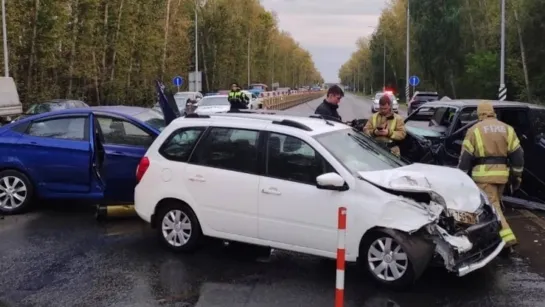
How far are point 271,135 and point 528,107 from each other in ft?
16.4

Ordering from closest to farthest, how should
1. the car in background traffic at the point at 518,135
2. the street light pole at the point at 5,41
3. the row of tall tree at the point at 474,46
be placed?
the car in background traffic at the point at 518,135 < the street light pole at the point at 5,41 < the row of tall tree at the point at 474,46

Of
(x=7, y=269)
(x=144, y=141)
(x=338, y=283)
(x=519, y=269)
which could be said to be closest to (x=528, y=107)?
(x=519, y=269)

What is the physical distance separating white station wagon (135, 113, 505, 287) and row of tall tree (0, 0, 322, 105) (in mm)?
24001

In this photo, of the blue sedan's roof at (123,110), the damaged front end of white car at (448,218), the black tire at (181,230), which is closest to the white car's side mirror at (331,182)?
the damaged front end of white car at (448,218)

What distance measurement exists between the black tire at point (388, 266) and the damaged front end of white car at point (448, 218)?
0.12m

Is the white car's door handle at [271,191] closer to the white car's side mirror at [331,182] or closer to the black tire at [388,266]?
the white car's side mirror at [331,182]

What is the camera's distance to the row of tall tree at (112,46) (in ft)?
95.6

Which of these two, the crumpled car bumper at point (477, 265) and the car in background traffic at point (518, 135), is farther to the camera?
the car in background traffic at point (518, 135)

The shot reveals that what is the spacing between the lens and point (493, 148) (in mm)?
7211

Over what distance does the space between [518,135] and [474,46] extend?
46587mm

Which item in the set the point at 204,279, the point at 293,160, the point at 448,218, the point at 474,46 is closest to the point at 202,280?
the point at 204,279

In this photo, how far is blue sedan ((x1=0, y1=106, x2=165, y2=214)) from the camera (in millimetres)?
8750

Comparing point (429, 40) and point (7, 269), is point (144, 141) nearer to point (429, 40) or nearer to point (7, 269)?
point (7, 269)

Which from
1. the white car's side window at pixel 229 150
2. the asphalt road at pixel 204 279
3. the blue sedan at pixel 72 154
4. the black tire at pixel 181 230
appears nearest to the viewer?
the asphalt road at pixel 204 279
